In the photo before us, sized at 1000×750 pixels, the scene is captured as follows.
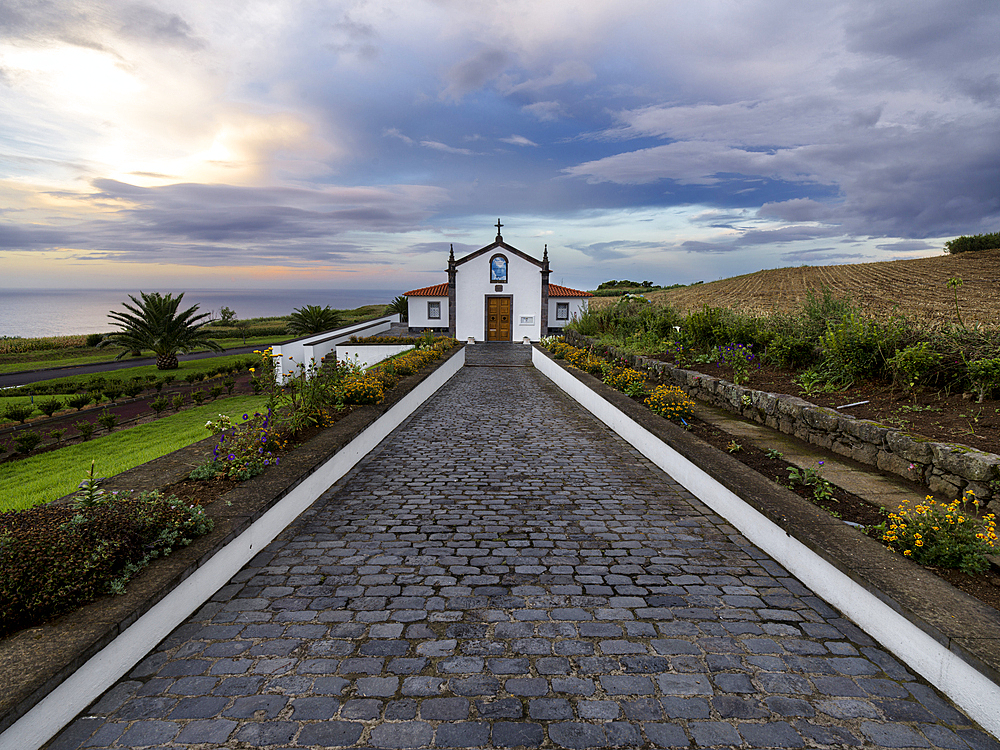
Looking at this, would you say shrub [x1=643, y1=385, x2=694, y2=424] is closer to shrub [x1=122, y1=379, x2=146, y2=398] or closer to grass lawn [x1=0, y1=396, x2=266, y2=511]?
grass lawn [x1=0, y1=396, x2=266, y2=511]

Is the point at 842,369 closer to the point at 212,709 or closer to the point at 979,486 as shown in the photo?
the point at 979,486

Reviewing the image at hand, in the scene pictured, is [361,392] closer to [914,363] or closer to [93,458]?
[93,458]

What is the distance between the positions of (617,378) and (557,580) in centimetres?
706

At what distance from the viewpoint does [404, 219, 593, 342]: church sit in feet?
92.5

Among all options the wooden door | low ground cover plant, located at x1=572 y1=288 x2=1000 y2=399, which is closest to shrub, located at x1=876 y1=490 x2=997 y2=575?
low ground cover plant, located at x1=572 y1=288 x2=1000 y2=399

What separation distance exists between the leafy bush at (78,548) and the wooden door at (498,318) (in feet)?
83.6

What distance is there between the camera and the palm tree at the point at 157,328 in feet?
82.4

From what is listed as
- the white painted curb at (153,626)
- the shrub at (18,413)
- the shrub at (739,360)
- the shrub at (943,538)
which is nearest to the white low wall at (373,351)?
the shrub at (18,413)

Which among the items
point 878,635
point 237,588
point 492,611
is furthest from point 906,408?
point 237,588

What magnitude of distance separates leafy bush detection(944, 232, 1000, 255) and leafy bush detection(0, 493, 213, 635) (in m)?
42.1

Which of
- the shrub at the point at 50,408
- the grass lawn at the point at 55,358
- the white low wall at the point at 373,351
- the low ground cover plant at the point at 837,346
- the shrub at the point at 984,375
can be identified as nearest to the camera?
the shrub at the point at 984,375

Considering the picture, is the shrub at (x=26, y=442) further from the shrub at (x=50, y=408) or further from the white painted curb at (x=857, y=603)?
the white painted curb at (x=857, y=603)

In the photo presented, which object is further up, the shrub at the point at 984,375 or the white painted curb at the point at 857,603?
the shrub at the point at 984,375

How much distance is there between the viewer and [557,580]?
3793 mm
